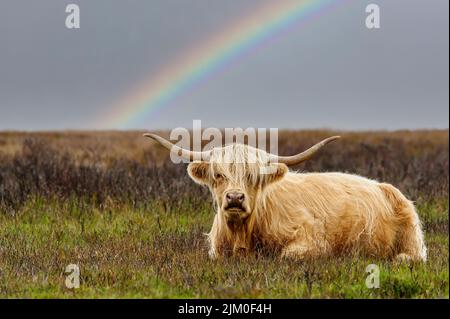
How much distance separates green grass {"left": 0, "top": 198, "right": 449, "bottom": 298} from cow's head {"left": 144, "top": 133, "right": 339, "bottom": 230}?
505mm

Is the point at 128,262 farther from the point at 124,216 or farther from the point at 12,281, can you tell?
the point at 124,216

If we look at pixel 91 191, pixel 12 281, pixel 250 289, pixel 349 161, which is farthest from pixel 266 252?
pixel 349 161

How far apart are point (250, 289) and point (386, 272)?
1264 mm

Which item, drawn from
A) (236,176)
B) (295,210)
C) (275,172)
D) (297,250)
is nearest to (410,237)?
(295,210)

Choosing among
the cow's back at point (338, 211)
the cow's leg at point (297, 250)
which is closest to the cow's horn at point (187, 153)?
the cow's back at point (338, 211)

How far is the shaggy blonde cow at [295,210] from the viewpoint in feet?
25.4

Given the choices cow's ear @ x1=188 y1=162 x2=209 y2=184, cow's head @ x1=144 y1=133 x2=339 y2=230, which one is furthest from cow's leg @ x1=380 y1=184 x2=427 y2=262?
cow's ear @ x1=188 y1=162 x2=209 y2=184

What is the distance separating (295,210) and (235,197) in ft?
3.97

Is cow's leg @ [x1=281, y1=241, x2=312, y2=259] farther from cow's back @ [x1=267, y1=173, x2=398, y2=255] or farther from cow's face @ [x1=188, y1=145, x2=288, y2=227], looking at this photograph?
cow's face @ [x1=188, y1=145, x2=288, y2=227]

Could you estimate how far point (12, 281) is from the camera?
6.41 metres

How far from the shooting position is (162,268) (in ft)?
22.8

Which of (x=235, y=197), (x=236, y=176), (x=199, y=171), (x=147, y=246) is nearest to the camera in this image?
(x=235, y=197)

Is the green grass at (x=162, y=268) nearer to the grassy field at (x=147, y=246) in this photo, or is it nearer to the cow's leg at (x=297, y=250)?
the grassy field at (x=147, y=246)

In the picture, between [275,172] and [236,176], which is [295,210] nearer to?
[275,172]
